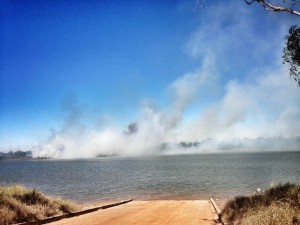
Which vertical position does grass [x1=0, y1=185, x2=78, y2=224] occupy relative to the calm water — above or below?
above

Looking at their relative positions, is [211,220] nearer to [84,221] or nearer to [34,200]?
[84,221]

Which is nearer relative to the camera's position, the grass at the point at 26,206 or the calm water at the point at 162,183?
the grass at the point at 26,206

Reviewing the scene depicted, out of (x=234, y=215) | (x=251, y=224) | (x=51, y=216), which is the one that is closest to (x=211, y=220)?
(x=234, y=215)

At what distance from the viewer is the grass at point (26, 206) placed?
14.5 m

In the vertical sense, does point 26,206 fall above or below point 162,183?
above

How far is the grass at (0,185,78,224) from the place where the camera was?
14.5 metres

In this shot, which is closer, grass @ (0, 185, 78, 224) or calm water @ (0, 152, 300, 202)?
grass @ (0, 185, 78, 224)

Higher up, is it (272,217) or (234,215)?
(272,217)

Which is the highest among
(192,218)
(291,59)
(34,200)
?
(291,59)

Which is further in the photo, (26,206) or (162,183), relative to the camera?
(162,183)

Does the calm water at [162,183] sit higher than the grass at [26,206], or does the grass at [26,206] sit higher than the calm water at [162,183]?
the grass at [26,206]

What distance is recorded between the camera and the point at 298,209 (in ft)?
32.7

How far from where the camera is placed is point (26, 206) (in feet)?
52.1

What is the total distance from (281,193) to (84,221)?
9721mm
